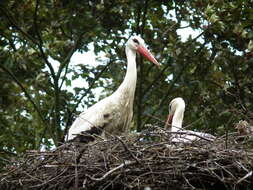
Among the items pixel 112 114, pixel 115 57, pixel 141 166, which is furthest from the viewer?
pixel 115 57

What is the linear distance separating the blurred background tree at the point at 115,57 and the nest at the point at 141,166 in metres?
2.84

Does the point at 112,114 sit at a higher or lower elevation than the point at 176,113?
lower

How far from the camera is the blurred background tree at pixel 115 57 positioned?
10648mm

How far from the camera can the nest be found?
6.97 metres

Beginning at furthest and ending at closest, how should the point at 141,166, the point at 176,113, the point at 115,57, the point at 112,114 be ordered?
the point at 115,57 < the point at 176,113 < the point at 112,114 < the point at 141,166

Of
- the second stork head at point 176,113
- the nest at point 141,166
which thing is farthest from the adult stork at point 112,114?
the nest at point 141,166

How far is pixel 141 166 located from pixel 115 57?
14.6ft

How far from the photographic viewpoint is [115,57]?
11398 millimetres

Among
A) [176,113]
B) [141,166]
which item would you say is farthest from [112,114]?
[141,166]

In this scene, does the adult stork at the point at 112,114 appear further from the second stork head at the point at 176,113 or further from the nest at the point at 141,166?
the nest at the point at 141,166

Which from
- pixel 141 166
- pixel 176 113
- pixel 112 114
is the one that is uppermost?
pixel 176 113

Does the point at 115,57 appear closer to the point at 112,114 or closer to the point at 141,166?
the point at 112,114

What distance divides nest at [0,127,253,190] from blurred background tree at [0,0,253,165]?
9.31 ft

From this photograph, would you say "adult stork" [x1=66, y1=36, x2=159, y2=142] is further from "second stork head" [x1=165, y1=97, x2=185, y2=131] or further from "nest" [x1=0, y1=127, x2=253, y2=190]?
"nest" [x1=0, y1=127, x2=253, y2=190]
